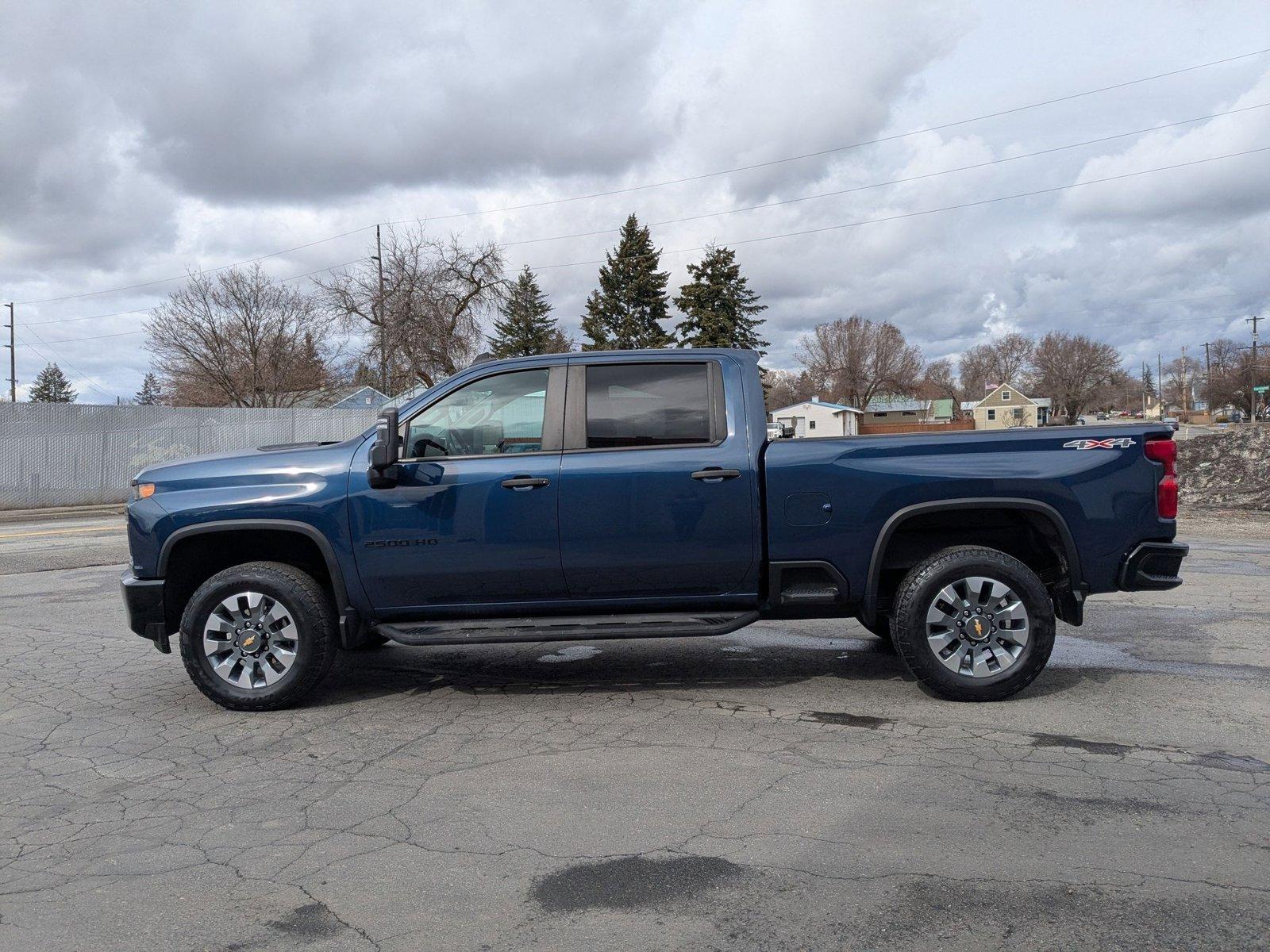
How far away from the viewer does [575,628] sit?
5328 millimetres

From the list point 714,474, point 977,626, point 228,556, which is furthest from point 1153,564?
point 228,556

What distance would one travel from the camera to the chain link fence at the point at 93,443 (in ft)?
83.3

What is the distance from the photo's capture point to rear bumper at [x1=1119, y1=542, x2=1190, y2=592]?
531 cm

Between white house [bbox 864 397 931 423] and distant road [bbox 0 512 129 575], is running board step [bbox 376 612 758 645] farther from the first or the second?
white house [bbox 864 397 931 423]

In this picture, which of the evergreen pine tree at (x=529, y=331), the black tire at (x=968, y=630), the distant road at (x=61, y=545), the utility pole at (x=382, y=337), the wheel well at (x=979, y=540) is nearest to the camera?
the black tire at (x=968, y=630)

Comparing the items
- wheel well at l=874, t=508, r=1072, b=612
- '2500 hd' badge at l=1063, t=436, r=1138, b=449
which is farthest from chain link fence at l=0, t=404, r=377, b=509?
'2500 hd' badge at l=1063, t=436, r=1138, b=449

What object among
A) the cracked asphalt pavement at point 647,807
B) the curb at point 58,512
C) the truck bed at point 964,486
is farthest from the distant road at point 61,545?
the truck bed at point 964,486

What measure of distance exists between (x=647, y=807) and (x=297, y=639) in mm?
2455

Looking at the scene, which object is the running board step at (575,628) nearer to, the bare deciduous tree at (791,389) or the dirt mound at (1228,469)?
the dirt mound at (1228,469)

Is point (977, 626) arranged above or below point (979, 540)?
below

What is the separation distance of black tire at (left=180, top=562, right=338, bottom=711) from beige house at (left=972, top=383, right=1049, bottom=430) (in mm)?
117023

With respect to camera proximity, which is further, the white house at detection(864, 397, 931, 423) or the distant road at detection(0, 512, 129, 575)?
the white house at detection(864, 397, 931, 423)

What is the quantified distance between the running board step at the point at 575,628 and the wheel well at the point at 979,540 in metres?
0.96

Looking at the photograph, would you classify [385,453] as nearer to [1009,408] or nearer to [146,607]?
[146,607]
